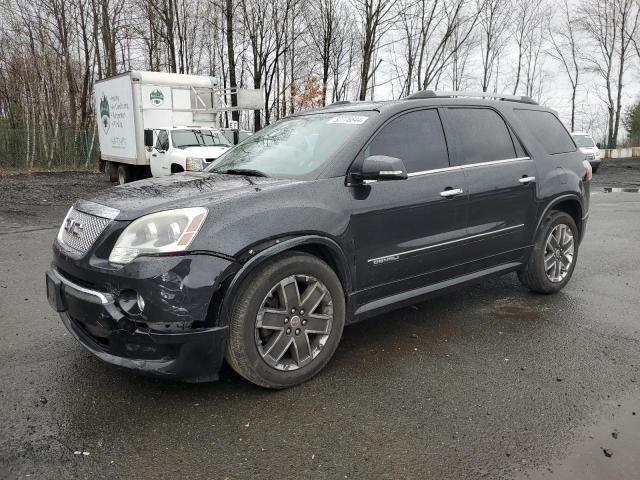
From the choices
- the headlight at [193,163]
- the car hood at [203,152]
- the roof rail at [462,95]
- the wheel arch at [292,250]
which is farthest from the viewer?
the car hood at [203,152]

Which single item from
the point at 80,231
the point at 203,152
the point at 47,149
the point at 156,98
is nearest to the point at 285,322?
the point at 80,231

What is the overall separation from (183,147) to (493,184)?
10.7 m

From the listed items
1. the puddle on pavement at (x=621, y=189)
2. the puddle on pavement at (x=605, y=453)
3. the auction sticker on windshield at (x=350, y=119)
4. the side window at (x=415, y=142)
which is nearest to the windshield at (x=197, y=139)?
the auction sticker on windshield at (x=350, y=119)

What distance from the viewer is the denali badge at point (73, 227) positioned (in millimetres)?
3170

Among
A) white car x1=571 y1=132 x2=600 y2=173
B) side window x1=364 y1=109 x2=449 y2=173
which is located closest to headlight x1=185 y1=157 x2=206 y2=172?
side window x1=364 y1=109 x2=449 y2=173

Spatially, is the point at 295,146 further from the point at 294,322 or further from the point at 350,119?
the point at 294,322

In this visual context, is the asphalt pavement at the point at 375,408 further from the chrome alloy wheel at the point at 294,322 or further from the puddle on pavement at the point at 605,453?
the chrome alloy wheel at the point at 294,322

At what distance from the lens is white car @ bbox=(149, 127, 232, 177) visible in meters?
13.0

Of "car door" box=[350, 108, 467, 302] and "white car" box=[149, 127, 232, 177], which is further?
"white car" box=[149, 127, 232, 177]

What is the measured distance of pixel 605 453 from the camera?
8.33 ft

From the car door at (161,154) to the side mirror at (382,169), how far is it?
11.3 metres

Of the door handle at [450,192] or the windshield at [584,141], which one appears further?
the windshield at [584,141]

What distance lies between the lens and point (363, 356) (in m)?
3.69

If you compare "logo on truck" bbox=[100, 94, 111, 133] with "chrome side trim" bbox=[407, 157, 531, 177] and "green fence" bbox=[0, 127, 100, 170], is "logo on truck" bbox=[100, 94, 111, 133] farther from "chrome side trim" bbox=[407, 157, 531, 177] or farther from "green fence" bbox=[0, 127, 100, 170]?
"chrome side trim" bbox=[407, 157, 531, 177]
